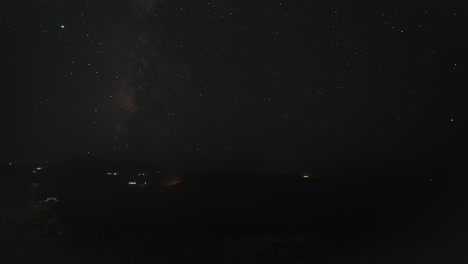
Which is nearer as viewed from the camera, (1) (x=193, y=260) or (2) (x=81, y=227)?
(1) (x=193, y=260)

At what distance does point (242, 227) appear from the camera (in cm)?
3212

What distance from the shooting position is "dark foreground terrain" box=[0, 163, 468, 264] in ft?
74.8

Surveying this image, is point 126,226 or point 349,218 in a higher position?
point 126,226

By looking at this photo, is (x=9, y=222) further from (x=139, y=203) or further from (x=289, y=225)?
(x=289, y=225)

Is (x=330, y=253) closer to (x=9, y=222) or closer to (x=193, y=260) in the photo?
(x=193, y=260)

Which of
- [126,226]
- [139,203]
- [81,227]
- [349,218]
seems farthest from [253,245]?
[139,203]

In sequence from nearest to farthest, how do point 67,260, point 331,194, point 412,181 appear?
point 67,260
point 331,194
point 412,181

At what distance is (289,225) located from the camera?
33625 millimetres

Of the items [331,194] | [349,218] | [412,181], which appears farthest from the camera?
[412,181]

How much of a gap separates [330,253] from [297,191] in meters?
28.3

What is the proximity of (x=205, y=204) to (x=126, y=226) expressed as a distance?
1459 cm

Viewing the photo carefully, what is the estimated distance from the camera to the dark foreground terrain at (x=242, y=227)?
22.8 m

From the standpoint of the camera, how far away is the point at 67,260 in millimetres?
20219

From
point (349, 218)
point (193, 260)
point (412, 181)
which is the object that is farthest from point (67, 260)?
point (412, 181)
